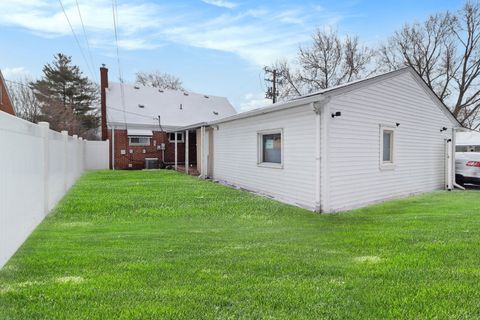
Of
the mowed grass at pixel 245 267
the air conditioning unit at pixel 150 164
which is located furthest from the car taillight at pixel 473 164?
the air conditioning unit at pixel 150 164

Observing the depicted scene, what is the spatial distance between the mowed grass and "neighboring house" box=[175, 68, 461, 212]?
4.75 feet

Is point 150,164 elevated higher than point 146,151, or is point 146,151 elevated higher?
point 146,151

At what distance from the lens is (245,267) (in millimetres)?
3633

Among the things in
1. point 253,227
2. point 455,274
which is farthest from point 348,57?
point 455,274

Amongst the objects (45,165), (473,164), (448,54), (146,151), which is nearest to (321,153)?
(45,165)

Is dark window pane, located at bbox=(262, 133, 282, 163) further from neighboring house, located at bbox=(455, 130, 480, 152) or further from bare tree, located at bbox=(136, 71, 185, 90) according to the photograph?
bare tree, located at bbox=(136, 71, 185, 90)

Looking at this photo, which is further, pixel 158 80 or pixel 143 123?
pixel 158 80

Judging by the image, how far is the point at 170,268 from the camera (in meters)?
3.58

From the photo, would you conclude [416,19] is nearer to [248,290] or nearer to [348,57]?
[348,57]

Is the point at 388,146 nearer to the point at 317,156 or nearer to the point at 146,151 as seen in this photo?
the point at 317,156

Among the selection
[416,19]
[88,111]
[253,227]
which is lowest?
[253,227]

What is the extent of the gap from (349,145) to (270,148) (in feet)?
8.47

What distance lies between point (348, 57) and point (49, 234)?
91.9 ft

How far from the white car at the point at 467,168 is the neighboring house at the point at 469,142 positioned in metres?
8.00
